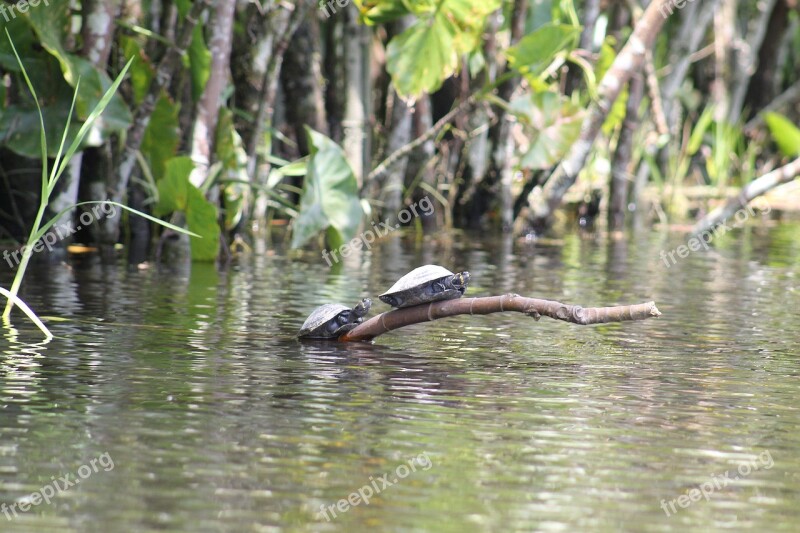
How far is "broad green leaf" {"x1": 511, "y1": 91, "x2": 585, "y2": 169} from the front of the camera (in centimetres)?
858

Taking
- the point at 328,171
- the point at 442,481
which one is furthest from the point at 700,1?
the point at 442,481

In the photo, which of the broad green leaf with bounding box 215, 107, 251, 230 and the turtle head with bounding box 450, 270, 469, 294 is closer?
the turtle head with bounding box 450, 270, 469, 294

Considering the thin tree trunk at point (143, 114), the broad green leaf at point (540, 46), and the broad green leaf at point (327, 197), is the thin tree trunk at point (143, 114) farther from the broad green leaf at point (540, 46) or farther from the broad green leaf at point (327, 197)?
the broad green leaf at point (540, 46)

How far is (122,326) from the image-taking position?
4945 millimetres

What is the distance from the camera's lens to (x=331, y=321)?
4676 millimetres

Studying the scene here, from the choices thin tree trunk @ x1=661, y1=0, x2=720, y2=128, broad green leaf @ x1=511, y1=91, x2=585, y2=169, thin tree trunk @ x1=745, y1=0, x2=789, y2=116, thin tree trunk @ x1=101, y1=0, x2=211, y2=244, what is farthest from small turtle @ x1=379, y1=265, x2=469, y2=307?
thin tree trunk @ x1=745, y1=0, x2=789, y2=116
